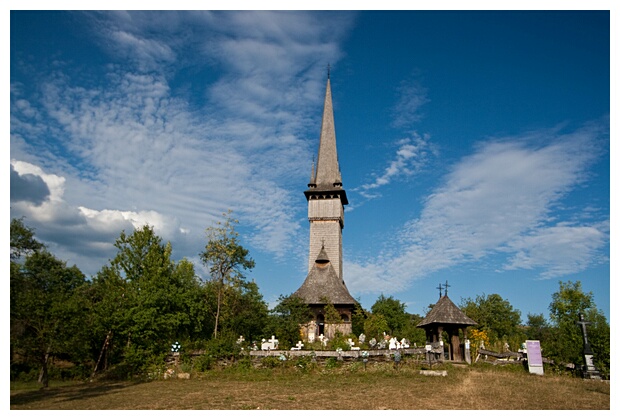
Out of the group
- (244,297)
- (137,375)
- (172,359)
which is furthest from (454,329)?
(137,375)

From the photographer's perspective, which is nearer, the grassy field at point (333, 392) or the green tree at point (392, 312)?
the grassy field at point (333, 392)

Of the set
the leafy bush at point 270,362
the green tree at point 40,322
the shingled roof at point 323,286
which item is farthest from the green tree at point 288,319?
the green tree at point 40,322

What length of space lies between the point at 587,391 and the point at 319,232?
3051 cm

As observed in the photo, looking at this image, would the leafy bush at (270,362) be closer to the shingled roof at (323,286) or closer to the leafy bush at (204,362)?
the leafy bush at (204,362)

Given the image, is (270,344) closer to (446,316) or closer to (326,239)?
(446,316)

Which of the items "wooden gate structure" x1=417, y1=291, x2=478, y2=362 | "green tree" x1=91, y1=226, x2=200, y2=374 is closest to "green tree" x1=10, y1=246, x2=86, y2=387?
"green tree" x1=91, y1=226, x2=200, y2=374

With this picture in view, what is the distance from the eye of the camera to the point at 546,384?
15250mm

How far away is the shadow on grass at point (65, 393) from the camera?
12479 millimetres

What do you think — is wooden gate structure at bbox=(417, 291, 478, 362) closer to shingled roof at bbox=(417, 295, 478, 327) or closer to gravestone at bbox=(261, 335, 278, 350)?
shingled roof at bbox=(417, 295, 478, 327)

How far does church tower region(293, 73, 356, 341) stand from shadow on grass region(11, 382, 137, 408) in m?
17.7

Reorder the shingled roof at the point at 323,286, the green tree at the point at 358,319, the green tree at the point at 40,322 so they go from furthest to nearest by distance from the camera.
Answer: the shingled roof at the point at 323,286 < the green tree at the point at 358,319 < the green tree at the point at 40,322

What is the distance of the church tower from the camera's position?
3497cm

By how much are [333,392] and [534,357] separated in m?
11.6

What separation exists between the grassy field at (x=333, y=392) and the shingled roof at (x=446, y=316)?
441cm
